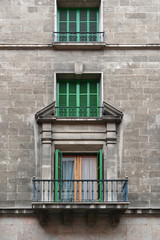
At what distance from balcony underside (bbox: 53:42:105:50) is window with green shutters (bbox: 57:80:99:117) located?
139cm

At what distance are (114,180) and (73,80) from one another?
4885mm

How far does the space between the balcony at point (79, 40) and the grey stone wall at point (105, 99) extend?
320 millimetres

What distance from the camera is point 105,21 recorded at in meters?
24.7

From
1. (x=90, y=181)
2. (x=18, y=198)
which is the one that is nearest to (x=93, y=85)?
(x=90, y=181)

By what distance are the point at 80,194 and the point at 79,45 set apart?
6.22 metres

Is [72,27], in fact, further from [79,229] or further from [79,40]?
[79,229]

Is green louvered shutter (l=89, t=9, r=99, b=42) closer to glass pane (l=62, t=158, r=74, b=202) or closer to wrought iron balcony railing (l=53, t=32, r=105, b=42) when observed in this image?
wrought iron balcony railing (l=53, t=32, r=105, b=42)

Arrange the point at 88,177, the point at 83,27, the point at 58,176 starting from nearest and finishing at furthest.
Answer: the point at 58,176, the point at 88,177, the point at 83,27

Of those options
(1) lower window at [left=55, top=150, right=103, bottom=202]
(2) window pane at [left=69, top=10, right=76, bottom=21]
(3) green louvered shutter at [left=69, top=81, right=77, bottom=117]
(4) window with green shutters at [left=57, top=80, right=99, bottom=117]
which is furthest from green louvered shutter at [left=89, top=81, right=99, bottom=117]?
(2) window pane at [left=69, top=10, right=76, bottom=21]

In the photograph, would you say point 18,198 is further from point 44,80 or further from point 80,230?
point 44,80

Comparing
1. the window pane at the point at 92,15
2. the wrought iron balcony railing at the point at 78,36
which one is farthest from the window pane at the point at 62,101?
the window pane at the point at 92,15

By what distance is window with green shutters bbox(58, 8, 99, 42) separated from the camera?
24688 millimetres

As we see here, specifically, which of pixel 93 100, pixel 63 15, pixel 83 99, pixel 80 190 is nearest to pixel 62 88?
pixel 83 99

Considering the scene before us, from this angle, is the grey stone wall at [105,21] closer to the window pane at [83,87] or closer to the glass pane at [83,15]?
the glass pane at [83,15]
